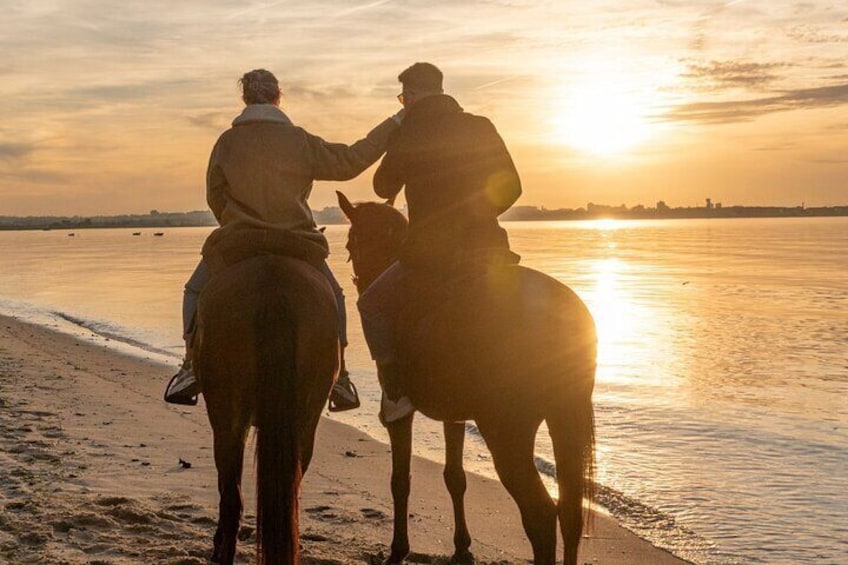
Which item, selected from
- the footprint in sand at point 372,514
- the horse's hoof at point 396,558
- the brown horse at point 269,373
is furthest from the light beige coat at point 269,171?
the footprint in sand at point 372,514

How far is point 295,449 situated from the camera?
5.38 metres

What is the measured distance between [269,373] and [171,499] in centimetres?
335

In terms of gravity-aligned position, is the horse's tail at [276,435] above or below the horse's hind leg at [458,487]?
above

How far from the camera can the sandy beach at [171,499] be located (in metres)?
6.71

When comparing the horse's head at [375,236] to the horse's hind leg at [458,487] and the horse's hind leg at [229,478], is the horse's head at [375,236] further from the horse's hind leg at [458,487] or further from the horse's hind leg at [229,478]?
the horse's hind leg at [229,478]

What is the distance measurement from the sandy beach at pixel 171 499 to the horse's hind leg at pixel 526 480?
1973mm

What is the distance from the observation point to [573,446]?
17.0 ft

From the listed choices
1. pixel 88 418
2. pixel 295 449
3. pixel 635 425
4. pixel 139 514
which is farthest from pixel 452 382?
pixel 635 425

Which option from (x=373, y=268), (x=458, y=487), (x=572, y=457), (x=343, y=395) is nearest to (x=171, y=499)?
(x=343, y=395)

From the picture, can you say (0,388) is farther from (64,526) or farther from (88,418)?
(64,526)

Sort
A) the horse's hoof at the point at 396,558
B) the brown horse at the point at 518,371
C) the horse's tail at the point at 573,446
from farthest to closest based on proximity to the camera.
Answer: the horse's hoof at the point at 396,558 → the horse's tail at the point at 573,446 → the brown horse at the point at 518,371

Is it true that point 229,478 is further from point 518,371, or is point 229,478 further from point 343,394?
point 518,371

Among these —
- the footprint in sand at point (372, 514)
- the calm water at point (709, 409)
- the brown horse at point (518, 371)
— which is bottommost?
the calm water at point (709, 409)

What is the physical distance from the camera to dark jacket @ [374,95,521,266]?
207 inches
